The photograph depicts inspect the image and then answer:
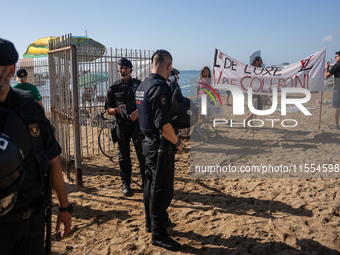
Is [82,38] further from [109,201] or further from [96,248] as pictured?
[96,248]

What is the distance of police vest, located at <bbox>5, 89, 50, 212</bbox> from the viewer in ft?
5.44

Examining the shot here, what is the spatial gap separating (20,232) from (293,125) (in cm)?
1053

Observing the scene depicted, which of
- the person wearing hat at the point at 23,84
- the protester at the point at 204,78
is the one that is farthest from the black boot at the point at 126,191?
the protester at the point at 204,78

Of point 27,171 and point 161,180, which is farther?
point 161,180

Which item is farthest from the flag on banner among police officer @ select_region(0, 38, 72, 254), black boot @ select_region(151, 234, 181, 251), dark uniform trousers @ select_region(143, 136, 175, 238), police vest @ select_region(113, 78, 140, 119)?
police officer @ select_region(0, 38, 72, 254)

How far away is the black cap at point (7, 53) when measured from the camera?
5.09 feet

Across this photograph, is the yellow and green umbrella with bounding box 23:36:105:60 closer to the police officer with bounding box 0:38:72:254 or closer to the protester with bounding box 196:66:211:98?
the protester with bounding box 196:66:211:98

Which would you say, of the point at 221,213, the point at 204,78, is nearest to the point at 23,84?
the point at 221,213

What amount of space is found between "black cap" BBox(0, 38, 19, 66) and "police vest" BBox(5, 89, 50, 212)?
0.68 feet

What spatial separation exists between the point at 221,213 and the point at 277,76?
6630 millimetres

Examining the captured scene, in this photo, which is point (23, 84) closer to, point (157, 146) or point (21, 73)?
point (21, 73)

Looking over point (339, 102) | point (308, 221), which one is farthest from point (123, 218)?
point (339, 102)

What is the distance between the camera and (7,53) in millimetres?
1579

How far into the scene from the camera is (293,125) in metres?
10.6
